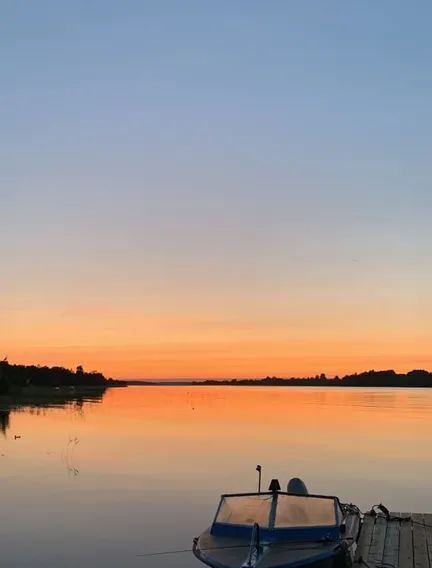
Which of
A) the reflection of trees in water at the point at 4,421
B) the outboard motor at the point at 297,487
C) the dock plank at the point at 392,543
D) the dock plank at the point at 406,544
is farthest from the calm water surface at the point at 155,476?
the dock plank at the point at 406,544

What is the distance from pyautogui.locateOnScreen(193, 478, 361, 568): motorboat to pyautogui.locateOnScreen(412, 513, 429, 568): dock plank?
5.38 feet

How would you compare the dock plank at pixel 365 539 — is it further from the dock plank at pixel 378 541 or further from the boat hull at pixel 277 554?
→ the boat hull at pixel 277 554

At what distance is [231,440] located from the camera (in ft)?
171

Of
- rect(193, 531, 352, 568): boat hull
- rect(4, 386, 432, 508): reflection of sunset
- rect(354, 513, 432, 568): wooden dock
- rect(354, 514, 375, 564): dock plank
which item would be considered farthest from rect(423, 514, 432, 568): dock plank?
rect(4, 386, 432, 508): reflection of sunset

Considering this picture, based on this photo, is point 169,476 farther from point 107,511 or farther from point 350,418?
point 350,418

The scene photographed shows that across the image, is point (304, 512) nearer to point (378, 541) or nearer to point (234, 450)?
point (378, 541)

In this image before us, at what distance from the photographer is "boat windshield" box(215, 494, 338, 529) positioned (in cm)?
1634

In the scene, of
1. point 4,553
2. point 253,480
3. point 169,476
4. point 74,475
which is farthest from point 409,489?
point 4,553

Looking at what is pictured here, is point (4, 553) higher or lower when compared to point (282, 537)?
lower

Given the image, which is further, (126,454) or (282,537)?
(126,454)

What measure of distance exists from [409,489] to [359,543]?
14779 mm

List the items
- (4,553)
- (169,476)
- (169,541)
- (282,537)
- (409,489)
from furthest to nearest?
(169,476) → (409,489) → (169,541) → (4,553) → (282,537)

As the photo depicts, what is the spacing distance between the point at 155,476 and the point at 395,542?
59.1ft

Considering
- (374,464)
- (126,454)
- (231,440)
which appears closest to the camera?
(374,464)
